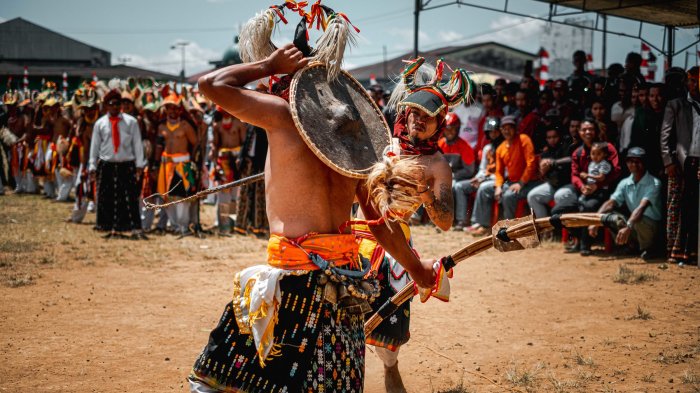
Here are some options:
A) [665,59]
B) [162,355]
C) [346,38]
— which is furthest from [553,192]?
Answer: [346,38]

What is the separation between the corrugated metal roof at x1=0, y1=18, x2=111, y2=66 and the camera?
43.4 meters

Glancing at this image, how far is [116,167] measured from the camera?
10.8 m

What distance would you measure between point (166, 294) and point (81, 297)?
0.90 m

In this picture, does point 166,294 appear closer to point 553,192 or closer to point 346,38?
point 346,38

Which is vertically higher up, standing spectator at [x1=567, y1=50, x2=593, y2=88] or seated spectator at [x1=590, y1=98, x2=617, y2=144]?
standing spectator at [x1=567, y1=50, x2=593, y2=88]

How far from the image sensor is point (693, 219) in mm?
8477

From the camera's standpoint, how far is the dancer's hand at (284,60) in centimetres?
291

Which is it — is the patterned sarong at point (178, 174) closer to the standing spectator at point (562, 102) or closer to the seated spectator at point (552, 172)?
the seated spectator at point (552, 172)

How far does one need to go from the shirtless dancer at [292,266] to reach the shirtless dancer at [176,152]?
27.5ft

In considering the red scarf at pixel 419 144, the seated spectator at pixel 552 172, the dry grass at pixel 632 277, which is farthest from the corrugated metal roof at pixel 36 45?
the red scarf at pixel 419 144

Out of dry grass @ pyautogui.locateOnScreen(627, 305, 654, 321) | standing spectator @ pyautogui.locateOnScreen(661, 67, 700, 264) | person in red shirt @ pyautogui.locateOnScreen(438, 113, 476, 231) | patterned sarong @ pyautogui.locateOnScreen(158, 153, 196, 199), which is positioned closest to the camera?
dry grass @ pyautogui.locateOnScreen(627, 305, 654, 321)

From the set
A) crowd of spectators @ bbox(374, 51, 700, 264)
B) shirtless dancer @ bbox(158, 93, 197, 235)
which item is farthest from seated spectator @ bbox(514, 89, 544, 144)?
shirtless dancer @ bbox(158, 93, 197, 235)

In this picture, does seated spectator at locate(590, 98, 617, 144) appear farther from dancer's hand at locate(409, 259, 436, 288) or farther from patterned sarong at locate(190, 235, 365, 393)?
patterned sarong at locate(190, 235, 365, 393)

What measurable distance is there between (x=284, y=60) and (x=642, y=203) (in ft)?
→ 23.6
